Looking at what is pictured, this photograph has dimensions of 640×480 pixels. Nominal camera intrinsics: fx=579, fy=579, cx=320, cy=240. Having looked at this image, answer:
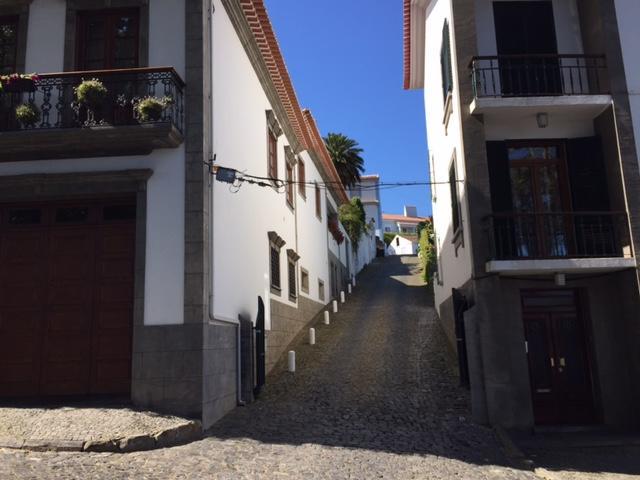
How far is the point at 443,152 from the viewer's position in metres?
13.4

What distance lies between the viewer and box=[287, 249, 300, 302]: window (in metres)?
16.9

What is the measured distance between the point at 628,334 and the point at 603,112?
4024mm

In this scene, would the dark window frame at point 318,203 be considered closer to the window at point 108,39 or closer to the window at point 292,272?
the window at point 292,272

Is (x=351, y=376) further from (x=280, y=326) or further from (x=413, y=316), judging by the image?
(x=413, y=316)

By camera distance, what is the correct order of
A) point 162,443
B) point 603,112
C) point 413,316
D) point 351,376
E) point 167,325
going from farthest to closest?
1. point 413,316
2. point 351,376
3. point 603,112
4. point 167,325
5. point 162,443

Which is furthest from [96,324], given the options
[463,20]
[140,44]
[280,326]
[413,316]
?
[413,316]

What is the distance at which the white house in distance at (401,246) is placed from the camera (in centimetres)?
5994

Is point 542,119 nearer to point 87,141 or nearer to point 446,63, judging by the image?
point 446,63

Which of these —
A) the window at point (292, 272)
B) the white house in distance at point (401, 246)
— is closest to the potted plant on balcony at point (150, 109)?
the window at point (292, 272)

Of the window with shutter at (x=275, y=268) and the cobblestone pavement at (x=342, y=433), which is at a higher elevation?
the window with shutter at (x=275, y=268)

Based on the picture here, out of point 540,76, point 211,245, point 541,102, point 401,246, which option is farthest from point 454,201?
point 401,246

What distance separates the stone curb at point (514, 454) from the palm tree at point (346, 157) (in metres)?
32.4

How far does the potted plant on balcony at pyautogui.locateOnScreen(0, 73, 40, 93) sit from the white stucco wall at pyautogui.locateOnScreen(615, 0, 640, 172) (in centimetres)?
1028

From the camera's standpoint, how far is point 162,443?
7.90 metres
